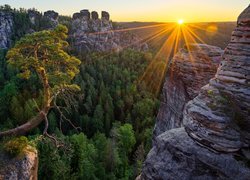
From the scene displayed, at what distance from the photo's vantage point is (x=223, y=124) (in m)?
9.90

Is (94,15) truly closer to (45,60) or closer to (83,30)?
(83,30)

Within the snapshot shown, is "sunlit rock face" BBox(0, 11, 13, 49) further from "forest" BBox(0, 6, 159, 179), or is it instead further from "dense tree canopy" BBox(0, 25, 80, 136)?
"dense tree canopy" BBox(0, 25, 80, 136)

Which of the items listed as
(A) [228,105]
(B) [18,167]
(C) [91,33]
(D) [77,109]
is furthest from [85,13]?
(A) [228,105]

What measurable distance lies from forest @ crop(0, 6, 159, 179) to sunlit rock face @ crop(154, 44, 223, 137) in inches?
272

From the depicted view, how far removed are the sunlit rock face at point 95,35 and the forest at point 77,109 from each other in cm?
709

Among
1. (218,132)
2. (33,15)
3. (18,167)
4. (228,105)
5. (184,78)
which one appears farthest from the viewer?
(33,15)

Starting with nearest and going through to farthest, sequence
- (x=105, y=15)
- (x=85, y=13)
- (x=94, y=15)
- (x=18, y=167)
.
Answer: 1. (x=18, y=167)
2. (x=85, y=13)
3. (x=94, y=15)
4. (x=105, y=15)

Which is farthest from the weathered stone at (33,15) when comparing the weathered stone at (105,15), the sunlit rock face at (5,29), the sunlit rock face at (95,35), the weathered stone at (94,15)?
the weathered stone at (105,15)

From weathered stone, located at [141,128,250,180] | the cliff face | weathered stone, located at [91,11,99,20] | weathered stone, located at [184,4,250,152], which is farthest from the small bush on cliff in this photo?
weathered stone, located at [91,11,99,20]

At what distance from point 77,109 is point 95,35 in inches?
2762

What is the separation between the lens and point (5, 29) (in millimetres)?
130125

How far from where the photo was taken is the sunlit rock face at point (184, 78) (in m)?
19.2

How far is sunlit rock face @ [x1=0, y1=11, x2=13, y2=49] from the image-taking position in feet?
405

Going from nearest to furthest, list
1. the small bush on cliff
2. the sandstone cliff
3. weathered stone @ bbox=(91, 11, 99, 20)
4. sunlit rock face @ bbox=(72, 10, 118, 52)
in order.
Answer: the small bush on cliff → sunlit rock face @ bbox=(72, 10, 118, 52) → the sandstone cliff → weathered stone @ bbox=(91, 11, 99, 20)
